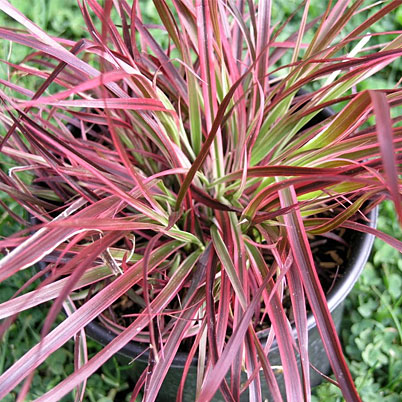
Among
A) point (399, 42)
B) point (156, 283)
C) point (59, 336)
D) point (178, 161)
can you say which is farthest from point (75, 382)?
point (399, 42)

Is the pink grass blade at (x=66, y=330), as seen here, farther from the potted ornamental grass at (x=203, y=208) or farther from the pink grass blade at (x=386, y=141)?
the pink grass blade at (x=386, y=141)

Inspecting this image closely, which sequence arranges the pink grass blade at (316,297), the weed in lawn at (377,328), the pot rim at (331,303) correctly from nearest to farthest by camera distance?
the pink grass blade at (316,297) → the pot rim at (331,303) → the weed in lawn at (377,328)

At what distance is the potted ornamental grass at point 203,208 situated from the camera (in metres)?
0.52

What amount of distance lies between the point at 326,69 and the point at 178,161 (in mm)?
223

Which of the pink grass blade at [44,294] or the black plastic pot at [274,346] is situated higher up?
the pink grass blade at [44,294]

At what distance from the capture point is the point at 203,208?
0.80 metres

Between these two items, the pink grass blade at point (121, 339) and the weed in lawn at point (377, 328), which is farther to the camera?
the weed in lawn at point (377, 328)

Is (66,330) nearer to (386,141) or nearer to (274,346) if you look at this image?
(274,346)

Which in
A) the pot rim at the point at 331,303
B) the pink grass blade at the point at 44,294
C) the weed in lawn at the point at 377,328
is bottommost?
the weed in lawn at the point at 377,328

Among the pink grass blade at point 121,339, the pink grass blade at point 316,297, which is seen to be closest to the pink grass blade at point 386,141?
the pink grass blade at point 316,297

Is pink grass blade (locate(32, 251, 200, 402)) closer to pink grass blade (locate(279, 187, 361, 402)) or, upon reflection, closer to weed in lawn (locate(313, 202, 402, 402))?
pink grass blade (locate(279, 187, 361, 402))

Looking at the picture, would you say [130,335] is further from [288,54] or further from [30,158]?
[288,54]

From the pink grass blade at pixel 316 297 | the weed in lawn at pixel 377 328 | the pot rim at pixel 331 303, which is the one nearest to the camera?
the pink grass blade at pixel 316 297

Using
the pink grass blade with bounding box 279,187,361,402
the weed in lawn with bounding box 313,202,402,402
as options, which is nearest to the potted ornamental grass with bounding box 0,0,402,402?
the pink grass blade with bounding box 279,187,361,402
